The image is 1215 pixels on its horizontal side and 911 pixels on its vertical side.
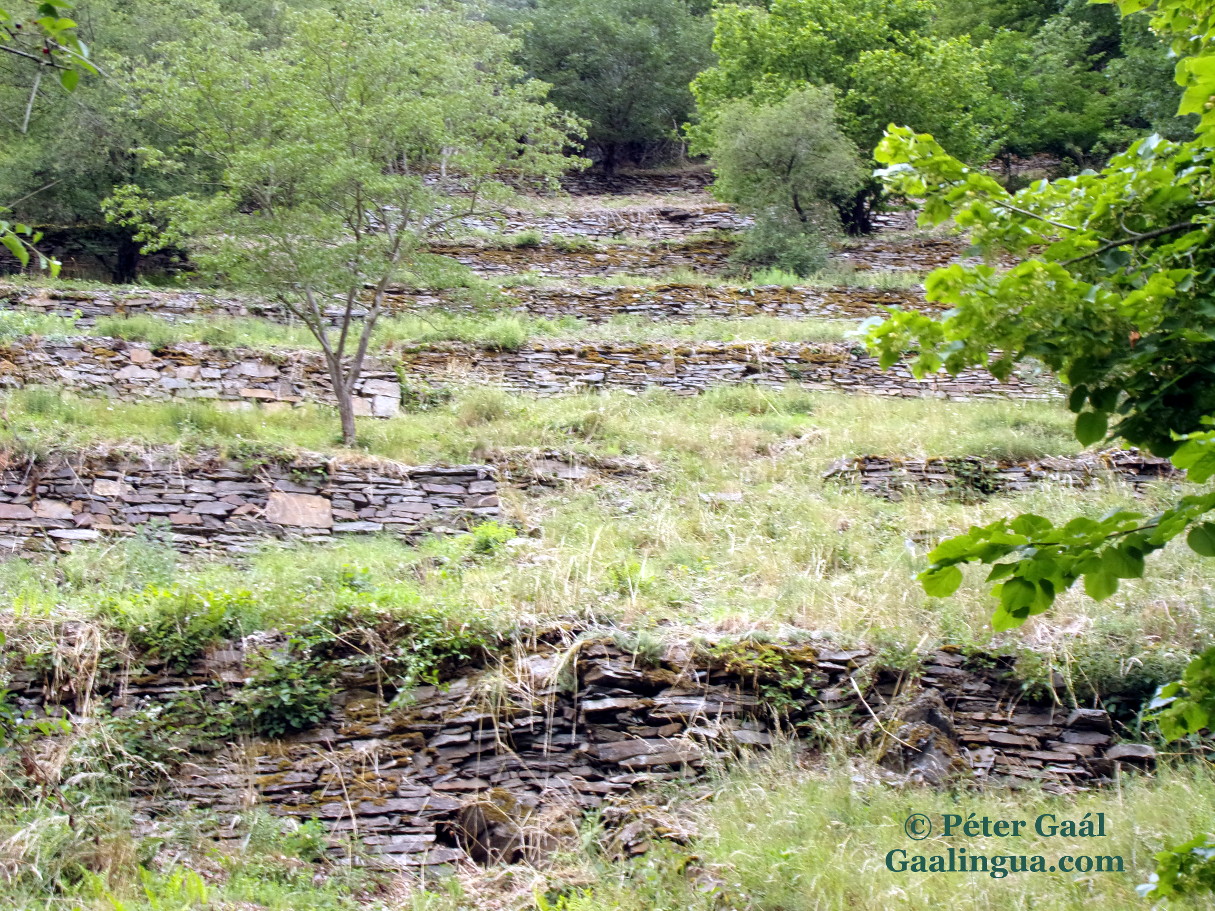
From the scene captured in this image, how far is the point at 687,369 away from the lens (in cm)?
1630

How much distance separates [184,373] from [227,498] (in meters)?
4.40

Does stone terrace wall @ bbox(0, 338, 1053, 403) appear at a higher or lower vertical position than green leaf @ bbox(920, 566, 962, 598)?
lower

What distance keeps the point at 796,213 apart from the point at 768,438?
12.0 metres

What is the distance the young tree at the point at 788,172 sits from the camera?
22703 millimetres

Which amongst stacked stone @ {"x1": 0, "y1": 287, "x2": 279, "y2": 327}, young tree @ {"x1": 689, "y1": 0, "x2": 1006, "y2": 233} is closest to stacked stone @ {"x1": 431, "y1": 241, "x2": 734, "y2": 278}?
young tree @ {"x1": 689, "y1": 0, "x2": 1006, "y2": 233}

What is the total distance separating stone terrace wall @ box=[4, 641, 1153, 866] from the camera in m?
5.97

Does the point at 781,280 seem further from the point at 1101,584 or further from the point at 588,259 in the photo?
the point at 1101,584

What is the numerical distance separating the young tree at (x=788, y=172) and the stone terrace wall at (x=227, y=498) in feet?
43.7

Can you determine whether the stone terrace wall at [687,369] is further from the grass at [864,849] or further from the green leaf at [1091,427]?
the green leaf at [1091,427]

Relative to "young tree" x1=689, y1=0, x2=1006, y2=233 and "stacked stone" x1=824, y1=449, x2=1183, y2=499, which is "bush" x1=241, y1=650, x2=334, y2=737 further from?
"young tree" x1=689, y1=0, x2=1006, y2=233

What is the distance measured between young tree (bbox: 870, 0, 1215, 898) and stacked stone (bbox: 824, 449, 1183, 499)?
8.15 m

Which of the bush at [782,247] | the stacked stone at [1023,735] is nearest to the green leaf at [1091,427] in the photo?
the stacked stone at [1023,735]

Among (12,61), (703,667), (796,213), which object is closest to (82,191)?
(12,61)

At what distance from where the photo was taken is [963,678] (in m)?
6.84
